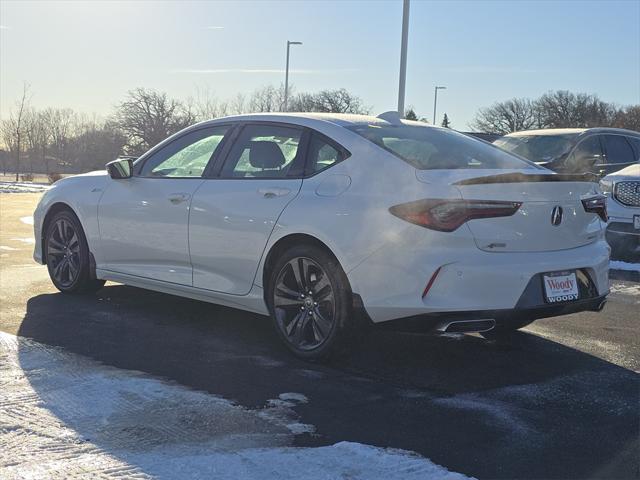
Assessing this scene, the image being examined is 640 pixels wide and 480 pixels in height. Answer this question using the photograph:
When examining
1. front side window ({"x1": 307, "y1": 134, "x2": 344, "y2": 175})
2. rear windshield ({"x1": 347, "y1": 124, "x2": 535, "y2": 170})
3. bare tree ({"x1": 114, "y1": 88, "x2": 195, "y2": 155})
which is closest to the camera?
rear windshield ({"x1": 347, "y1": 124, "x2": 535, "y2": 170})

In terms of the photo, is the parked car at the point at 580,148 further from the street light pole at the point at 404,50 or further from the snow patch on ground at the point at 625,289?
the street light pole at the point at 404,50

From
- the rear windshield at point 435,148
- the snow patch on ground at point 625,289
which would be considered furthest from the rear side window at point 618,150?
the rear windshield at point 435,148

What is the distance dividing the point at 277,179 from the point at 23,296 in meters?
3.00

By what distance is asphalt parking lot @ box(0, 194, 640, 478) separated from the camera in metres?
3.25

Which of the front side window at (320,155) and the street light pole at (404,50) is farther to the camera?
the street light pole at (404,50)

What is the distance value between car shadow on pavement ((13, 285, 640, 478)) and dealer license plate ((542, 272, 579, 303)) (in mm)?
506

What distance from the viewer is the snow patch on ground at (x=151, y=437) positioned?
291 centimetres

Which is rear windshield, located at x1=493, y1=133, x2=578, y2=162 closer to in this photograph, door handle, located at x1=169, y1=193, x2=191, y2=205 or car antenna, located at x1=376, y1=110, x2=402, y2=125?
car antenna, located at x1=376, y1=110, x2=402, y2=125

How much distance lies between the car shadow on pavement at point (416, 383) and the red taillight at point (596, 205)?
0.97 meters

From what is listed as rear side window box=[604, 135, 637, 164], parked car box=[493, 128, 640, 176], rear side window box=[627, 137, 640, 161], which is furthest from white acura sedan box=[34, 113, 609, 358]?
rear side window box=[627, 137, 640, 161]

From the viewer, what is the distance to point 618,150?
37.9 feet

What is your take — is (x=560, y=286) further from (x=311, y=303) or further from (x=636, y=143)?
(x=636, y=143)

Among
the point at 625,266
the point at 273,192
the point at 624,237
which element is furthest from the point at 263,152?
the point at 625,266

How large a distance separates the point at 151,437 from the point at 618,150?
1028 centimetres
